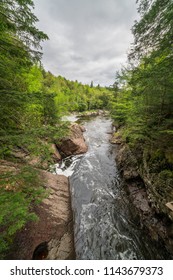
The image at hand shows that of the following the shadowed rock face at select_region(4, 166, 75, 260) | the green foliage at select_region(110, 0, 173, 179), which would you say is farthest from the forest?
the shadowed rock face at select_region(4, 166, 75, 260)

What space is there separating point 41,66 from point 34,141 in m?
2.43

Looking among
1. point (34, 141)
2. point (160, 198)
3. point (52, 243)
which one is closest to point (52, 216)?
Answer: point (52, 243)

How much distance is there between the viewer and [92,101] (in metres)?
44.8

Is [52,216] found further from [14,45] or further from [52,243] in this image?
[14,45]

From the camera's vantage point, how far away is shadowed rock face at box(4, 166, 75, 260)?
314 centimetres

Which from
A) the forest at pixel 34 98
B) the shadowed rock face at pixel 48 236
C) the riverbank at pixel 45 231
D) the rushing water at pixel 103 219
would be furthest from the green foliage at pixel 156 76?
the shadowed rock face at pixel 48 236

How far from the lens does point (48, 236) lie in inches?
142

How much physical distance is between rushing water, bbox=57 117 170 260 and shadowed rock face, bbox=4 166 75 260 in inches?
13.5

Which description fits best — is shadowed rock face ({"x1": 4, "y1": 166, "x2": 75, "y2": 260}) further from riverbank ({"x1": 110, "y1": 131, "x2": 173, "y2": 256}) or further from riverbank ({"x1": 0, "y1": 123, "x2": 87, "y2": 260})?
riverbank ({"x1": 110, "y1": 131, "x2": 173, "y2": 256})

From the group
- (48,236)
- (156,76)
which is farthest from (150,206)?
(156,76)

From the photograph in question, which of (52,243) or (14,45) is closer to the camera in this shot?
(14,45)

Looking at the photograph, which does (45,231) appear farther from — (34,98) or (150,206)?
(34,98)

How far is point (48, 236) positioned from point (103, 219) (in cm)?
220

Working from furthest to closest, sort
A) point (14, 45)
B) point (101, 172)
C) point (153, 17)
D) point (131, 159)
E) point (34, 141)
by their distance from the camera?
point (101, 172) < point (131, 159) < point (153, 17) < point (14, 45) < point (34, 141)
